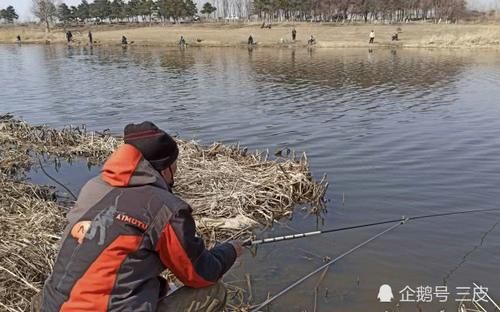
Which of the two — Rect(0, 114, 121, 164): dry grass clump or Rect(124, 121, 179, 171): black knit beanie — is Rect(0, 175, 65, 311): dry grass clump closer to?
Rect(124, 121, 179, 171): black knit beanie

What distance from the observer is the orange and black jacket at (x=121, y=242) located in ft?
9.62

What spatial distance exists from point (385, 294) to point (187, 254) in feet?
11.9

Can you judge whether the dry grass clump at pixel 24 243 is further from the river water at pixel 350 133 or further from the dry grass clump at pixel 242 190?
the river water at pixel 350 133

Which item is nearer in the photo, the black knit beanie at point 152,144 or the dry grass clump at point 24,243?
the black knit beanie at point 152,144

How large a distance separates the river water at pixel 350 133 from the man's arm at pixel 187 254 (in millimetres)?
2568

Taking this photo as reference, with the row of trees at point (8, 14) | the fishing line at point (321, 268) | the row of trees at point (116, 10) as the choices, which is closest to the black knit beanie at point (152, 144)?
the fishing line at point (321, 268)

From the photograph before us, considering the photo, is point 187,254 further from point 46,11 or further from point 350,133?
point 46,11

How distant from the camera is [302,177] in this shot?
9.14 metres

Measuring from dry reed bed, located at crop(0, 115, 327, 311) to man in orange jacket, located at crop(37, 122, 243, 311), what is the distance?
2251mm

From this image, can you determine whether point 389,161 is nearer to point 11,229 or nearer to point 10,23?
point 11,229

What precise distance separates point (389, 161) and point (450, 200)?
2633 millimetres

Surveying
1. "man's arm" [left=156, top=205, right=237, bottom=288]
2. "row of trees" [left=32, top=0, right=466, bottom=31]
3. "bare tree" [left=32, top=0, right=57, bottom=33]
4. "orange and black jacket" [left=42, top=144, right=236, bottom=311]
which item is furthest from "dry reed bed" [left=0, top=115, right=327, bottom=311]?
"bare tree" [left=32, top=0, right=57, bottom=33]

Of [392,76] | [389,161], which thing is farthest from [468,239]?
[392,76]

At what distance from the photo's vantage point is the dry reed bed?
217 inches
